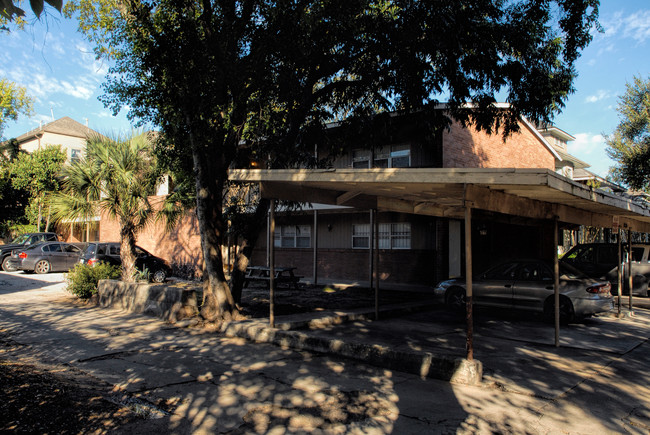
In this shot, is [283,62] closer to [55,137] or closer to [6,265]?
[6,265]

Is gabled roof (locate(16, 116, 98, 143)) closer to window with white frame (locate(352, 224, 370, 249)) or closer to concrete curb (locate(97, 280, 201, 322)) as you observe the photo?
window with white frame (locate(352, 224, 370, 249))

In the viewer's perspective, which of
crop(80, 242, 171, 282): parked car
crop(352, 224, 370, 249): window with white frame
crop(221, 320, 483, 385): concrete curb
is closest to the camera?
crop(221, 320, 483, 385): concrete curb

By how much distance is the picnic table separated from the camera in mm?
17375

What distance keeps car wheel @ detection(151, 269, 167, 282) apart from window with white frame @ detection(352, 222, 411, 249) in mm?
8668

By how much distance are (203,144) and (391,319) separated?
20.0ft

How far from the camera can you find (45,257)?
2248 centimetres

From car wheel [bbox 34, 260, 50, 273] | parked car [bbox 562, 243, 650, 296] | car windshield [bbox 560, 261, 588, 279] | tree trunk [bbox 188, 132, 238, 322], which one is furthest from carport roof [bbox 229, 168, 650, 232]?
car wheel [bbox 34, 260, 50, 273]

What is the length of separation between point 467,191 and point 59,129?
51552 millimetres

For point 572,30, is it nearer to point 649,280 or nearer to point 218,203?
point 218,203

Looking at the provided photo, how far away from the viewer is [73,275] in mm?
13469

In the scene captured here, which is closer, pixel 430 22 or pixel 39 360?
pixel 39 360

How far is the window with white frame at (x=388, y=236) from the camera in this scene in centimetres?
1853

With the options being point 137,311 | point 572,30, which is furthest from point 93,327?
point 572,30

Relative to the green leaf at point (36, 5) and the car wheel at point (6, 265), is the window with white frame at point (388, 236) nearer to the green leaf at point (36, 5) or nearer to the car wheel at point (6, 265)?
the green leaf at point (36, 5)
